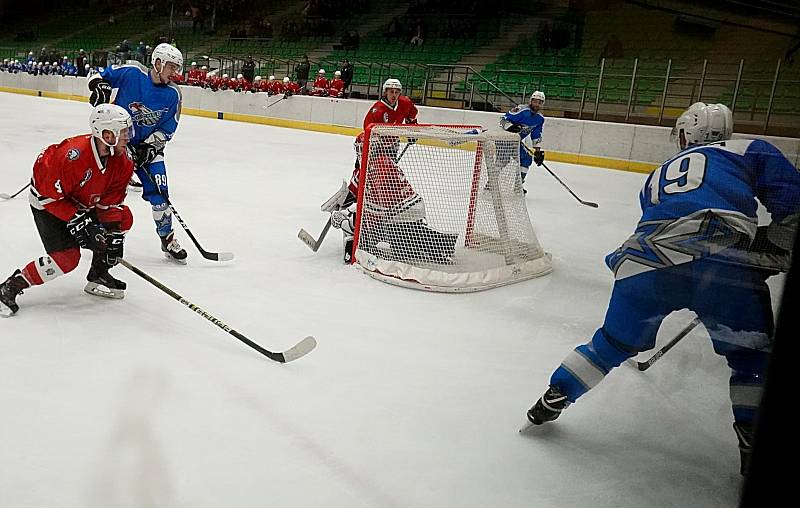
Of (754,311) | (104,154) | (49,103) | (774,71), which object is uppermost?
(774,71)

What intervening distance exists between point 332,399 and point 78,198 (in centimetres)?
115

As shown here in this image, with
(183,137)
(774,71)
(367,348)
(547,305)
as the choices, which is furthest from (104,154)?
(183,137)

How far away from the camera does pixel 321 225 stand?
3.96m

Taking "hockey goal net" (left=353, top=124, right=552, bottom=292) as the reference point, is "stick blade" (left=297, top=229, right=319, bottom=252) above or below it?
below

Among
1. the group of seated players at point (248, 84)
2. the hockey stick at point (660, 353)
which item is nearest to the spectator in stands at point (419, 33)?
the hockey stick at point (660, 353)

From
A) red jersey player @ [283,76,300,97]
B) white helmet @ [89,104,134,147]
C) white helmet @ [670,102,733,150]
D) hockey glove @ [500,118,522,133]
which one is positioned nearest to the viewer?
white helmet @ [670,102,733,150]

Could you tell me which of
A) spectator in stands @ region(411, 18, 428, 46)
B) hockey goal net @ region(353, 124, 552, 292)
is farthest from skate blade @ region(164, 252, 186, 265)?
spectator in stands @ region(411, 18, 428, 46)

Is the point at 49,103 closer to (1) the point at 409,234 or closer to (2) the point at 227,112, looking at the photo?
(2) the point at 227,112

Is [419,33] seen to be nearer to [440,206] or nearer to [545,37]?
[545,37]

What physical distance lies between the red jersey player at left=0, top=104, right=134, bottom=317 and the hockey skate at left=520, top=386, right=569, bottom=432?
1.50 meters

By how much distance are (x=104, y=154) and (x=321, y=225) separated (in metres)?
1.90

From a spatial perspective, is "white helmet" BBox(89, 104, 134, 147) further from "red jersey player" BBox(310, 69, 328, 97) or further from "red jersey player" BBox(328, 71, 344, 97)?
"red jersey player" BBox(310, 69, 328, 97)

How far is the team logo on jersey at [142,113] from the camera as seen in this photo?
299cm

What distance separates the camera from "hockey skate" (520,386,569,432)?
60.1 inches
